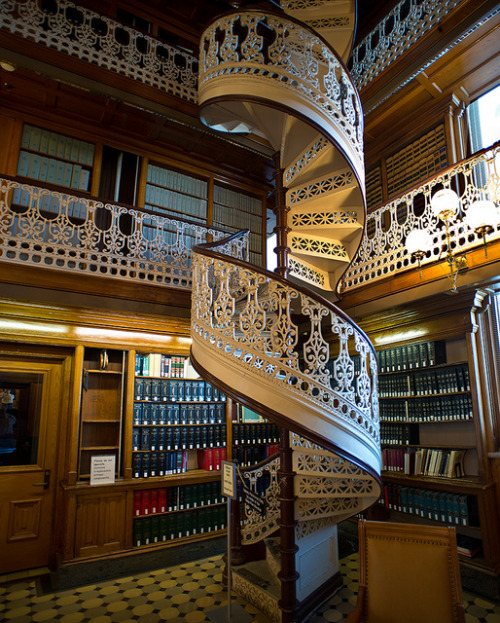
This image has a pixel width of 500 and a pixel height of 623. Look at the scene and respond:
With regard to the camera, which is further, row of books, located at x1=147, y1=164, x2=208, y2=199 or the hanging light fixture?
row of books, located at x1=147, y1=164, x2=208, y2=199

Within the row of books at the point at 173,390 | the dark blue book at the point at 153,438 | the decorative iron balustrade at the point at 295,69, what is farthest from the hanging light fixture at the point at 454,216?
the dark blue book at the point at 153,438

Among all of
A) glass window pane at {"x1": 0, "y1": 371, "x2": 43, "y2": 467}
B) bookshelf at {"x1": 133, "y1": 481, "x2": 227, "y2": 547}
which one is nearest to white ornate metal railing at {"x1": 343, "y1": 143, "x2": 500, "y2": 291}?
bookshelf at {"x1": 133, "y1": 481, "x2": 227, "y2": 547}

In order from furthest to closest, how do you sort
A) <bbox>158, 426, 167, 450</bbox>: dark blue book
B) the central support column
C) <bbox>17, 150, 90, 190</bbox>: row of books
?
<bbox>17, 150, 90, 190</bbox>: row of books → <bbox>158, 426, 167, 450</bbox>: dark blue book → the central support column

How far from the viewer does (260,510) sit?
3.41 m

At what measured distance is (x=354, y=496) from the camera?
3105 millimetres

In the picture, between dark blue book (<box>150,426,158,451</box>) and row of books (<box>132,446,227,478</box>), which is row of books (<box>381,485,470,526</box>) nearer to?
row of books (<box>132,446,227,478</box>)

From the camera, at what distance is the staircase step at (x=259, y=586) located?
118 inches

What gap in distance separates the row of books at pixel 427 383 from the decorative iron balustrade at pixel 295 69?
2.25 meters

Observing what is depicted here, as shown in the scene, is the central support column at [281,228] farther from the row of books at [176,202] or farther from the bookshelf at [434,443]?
the row of books at [176,202]

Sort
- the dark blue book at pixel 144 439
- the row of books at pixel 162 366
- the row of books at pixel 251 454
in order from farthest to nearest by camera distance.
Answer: the row of books at pixel 251 454
the row of books at pixel 162 366
the dark blue book at pixel 144 439

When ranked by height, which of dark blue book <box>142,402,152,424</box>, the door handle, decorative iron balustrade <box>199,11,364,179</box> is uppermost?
decorative iron balustrade <box>199,11,364,179</box>

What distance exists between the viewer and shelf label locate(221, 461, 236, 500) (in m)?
2.82

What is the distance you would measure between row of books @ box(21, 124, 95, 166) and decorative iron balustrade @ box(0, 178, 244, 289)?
648 millimetres

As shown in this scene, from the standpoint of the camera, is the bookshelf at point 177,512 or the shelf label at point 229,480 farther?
the bookshelf at point 177,512
